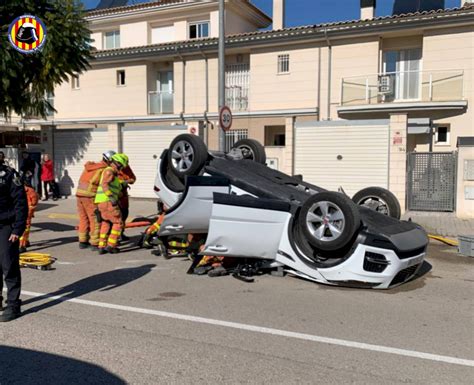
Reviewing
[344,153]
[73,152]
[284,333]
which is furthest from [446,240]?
[73,152]

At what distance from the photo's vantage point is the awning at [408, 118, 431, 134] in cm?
1798

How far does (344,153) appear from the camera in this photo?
47.2 feet

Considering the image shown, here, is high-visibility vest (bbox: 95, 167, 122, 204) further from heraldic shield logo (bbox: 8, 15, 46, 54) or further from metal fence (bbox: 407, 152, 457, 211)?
metal fence (bbox: 407, 152, 457, 211)

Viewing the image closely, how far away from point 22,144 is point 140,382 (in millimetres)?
20485

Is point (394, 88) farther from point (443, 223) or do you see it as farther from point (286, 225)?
point (286, 225)

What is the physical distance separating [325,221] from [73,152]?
15.0 metres

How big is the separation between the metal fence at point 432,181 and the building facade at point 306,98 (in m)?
0.03

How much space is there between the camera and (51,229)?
10.9 metres

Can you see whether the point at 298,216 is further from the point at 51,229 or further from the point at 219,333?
the point at 51,229

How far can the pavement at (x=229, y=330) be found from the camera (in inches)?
141

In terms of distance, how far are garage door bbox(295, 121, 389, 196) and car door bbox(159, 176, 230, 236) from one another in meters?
8.60

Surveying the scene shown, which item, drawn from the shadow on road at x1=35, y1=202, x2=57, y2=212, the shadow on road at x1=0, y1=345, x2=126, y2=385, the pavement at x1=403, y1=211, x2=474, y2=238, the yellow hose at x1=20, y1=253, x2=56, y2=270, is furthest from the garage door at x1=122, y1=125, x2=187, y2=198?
the shadow on road at x1=0, y1=345, x2=126, y2=385

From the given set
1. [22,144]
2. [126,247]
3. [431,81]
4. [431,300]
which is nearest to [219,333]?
[431,300]

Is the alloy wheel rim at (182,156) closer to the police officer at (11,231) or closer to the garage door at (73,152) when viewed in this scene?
the police officer at (11,231)
